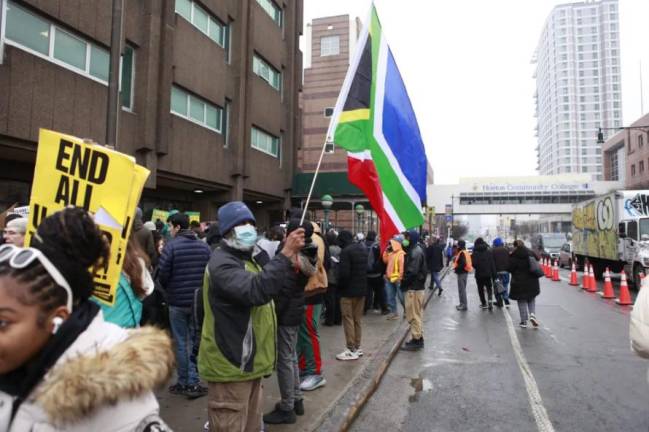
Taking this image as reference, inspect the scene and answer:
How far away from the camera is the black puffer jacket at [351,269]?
6.81 m

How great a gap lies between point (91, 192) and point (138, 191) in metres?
0.26

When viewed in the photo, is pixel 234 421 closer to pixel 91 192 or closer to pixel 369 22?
pixel 91 192

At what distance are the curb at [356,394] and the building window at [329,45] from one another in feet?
180

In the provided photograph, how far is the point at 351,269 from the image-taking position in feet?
22.9

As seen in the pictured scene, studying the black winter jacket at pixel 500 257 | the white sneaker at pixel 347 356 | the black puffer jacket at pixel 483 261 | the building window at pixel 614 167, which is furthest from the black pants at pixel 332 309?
the building window at pixel 614 167

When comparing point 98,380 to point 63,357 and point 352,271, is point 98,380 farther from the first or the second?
point 352,271

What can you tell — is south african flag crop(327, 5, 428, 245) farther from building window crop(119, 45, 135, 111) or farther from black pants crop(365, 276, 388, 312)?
building window crop(119, 45, 135, 111)

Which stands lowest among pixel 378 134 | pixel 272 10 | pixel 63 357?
pixel 63 357

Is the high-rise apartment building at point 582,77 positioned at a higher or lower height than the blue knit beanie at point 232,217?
higher

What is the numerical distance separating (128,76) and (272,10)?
11775 millimetres

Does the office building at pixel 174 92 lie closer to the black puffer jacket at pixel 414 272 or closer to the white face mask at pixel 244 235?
the black puffer jacket at pixel 414 272

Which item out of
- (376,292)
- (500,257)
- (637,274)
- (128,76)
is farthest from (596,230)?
(128,76)

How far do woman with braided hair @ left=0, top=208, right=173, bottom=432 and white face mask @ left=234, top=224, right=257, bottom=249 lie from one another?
1.70 m

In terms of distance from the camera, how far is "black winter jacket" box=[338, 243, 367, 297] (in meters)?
6.80
